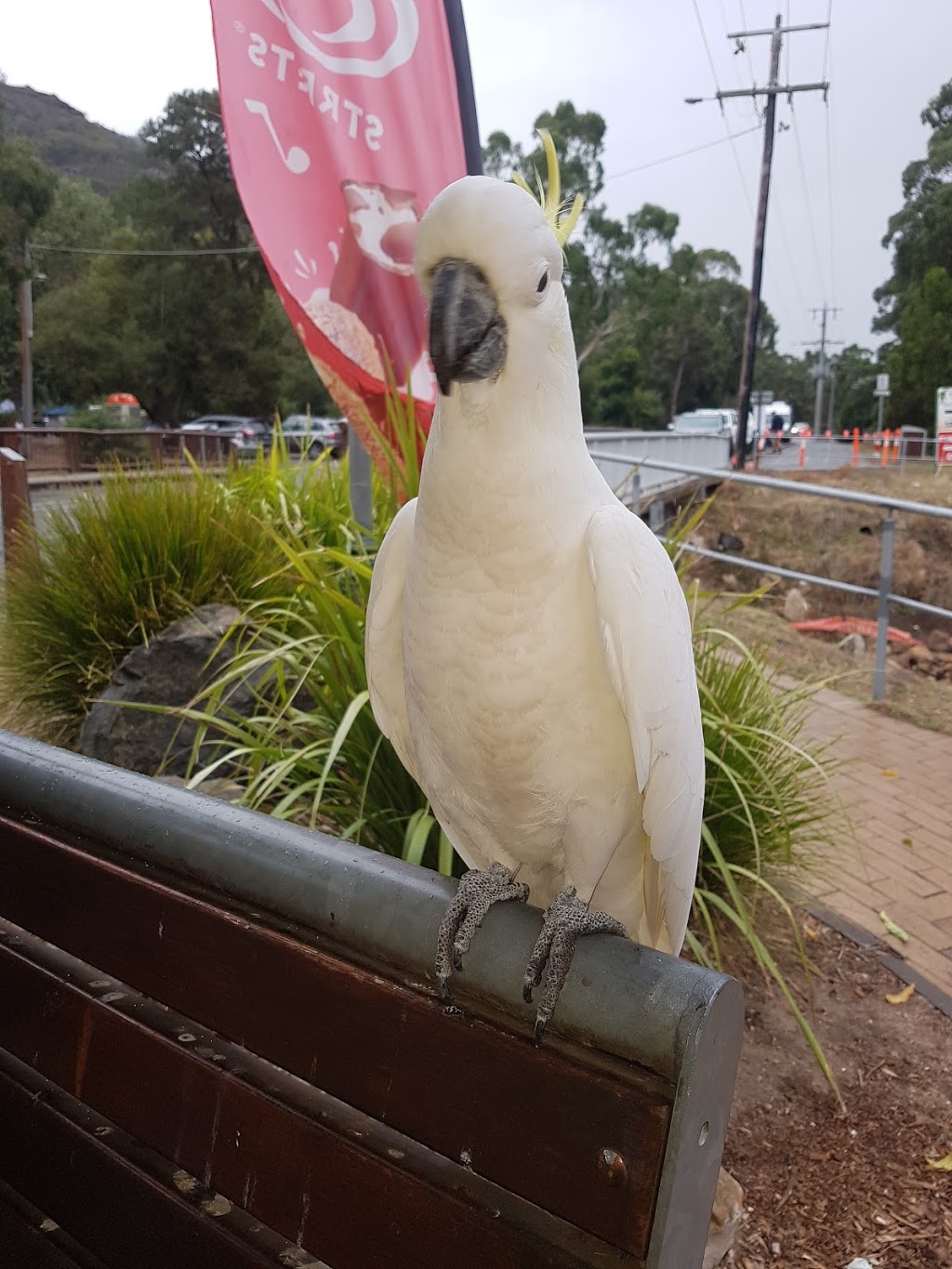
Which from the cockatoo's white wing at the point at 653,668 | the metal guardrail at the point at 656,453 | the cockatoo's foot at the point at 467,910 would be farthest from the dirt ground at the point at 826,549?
the cockatoo's foot at the point at 467,910

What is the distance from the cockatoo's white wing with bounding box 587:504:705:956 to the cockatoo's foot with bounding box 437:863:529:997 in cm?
19

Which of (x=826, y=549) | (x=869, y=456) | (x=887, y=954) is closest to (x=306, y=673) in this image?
(x=887, y=954)

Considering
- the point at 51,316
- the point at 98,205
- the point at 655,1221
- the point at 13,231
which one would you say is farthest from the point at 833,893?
the point at 98,205

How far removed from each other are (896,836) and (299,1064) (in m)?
2.68

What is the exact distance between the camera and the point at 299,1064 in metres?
0.89

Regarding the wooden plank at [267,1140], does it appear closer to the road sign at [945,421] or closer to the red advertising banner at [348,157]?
the red advertising banner at [348,157]

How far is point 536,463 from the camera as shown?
3.56 feet

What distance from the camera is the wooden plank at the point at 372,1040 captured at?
0.69 meters

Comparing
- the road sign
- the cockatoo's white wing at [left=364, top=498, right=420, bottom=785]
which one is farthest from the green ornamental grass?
the road sign

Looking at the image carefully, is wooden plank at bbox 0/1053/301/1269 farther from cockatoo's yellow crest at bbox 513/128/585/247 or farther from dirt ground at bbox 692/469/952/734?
dirt ground at bbox 692/469/952/734

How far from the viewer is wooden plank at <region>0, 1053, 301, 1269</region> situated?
0.91 metres

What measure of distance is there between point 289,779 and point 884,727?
9.24 feet

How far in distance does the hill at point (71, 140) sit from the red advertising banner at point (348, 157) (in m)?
14.1

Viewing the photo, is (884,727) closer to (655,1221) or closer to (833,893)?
(833,893)
